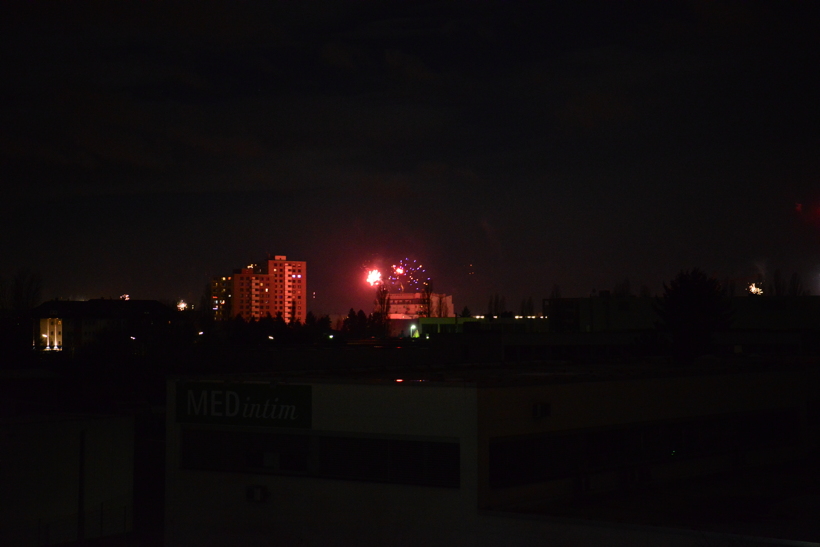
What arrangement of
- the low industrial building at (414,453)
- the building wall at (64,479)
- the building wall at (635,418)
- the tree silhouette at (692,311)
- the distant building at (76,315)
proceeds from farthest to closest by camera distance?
the distant building at (76,315) < the tree silhouette at (692,311) < the building wall at (64,479) < the building wall at (635,418) < the low industrial building at (414,453)

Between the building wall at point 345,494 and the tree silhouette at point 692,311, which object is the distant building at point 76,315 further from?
the building wall at point 345,494

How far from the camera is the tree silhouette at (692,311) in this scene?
201 ft

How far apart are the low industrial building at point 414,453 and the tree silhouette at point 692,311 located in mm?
40428

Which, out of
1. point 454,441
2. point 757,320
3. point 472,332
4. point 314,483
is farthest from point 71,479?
point 757,320

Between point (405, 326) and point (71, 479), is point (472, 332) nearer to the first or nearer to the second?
point (71, 479)

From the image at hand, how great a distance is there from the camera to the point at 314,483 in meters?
18.9

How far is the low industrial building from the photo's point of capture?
56.7 ft

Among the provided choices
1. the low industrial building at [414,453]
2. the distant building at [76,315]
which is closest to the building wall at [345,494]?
the low industrial building at [414,453]

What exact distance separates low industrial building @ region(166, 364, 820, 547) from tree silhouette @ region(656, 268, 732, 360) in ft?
133

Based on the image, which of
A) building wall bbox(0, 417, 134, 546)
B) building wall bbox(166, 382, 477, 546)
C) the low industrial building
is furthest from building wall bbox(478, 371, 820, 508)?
building wall bbox(0, 417, 134, 546)

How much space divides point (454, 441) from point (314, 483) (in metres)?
3.65

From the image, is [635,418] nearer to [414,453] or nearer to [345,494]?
[414,453]

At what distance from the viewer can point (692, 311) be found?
62.4 metres

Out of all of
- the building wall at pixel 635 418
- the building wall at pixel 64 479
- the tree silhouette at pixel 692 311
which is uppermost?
the tree silhouette at pixel 692 311
